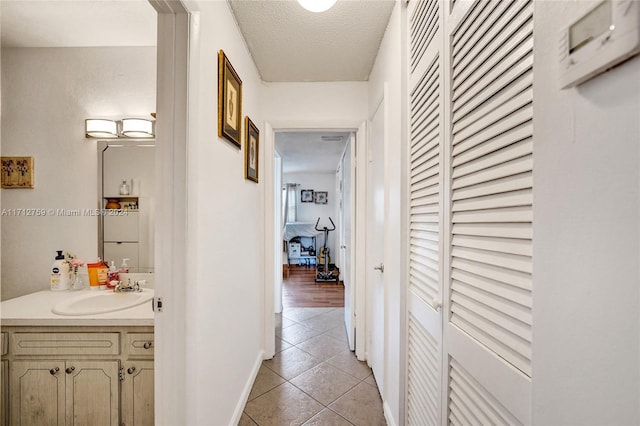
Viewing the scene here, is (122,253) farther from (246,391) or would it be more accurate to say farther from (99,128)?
(246,391)

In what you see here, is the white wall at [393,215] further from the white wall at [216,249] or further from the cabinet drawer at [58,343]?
Result: the cabinet drawer at [58,343]

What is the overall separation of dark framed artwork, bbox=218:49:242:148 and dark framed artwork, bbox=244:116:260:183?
174 millimetres

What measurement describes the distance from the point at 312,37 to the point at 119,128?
1.43 m

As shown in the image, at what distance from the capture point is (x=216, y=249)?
1388 millimetres

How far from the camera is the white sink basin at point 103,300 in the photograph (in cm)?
156

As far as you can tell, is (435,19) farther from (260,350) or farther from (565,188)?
(260,350)

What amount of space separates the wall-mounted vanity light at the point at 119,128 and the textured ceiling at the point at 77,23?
1.63ft

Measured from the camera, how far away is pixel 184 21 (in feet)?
3.57

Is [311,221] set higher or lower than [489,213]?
lower

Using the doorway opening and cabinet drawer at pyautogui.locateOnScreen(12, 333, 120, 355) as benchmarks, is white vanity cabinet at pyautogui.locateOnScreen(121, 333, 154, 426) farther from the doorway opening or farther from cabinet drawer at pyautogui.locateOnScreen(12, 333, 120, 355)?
the doorway opening

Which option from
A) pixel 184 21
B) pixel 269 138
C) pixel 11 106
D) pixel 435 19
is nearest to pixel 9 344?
pixel 11 106

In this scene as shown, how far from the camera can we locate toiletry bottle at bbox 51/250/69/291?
1793mm

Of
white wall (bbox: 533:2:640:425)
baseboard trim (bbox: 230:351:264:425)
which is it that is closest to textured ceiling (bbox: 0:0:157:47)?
white wall (bbox: 533:2:640:425)

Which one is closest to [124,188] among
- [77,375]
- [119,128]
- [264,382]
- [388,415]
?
[119,128]
